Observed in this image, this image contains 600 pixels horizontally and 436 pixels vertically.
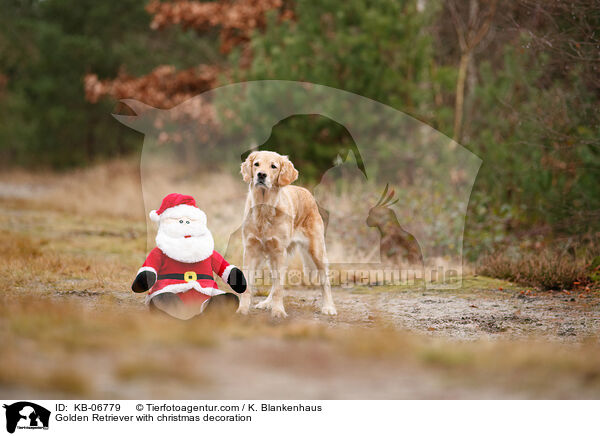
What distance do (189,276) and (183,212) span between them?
20.5 inches

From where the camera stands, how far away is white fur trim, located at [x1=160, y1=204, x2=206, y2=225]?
16.3 feet

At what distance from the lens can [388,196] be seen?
971 centimetres

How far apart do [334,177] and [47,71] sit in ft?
50.0

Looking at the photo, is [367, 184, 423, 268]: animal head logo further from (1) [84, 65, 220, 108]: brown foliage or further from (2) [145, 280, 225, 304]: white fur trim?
(1) [84, 65, 220, 108]: brown foliage

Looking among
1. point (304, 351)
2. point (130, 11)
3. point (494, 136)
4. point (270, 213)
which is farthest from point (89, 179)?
point (304, 351)

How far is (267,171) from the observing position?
506 centimetres

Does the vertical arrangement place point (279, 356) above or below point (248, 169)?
below

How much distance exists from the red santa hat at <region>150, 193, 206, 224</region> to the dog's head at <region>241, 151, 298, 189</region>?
51cm

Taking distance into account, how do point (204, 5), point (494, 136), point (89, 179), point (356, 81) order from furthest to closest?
point (89, 179) < point (204, 5) < point (356, 81) < point (494, 136)

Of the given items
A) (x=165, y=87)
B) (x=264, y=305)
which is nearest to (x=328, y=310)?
(x=264, y=305)

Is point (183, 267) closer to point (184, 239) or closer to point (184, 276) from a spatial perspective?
point (184, 276)

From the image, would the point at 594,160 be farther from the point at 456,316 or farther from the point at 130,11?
the point at 130,11
